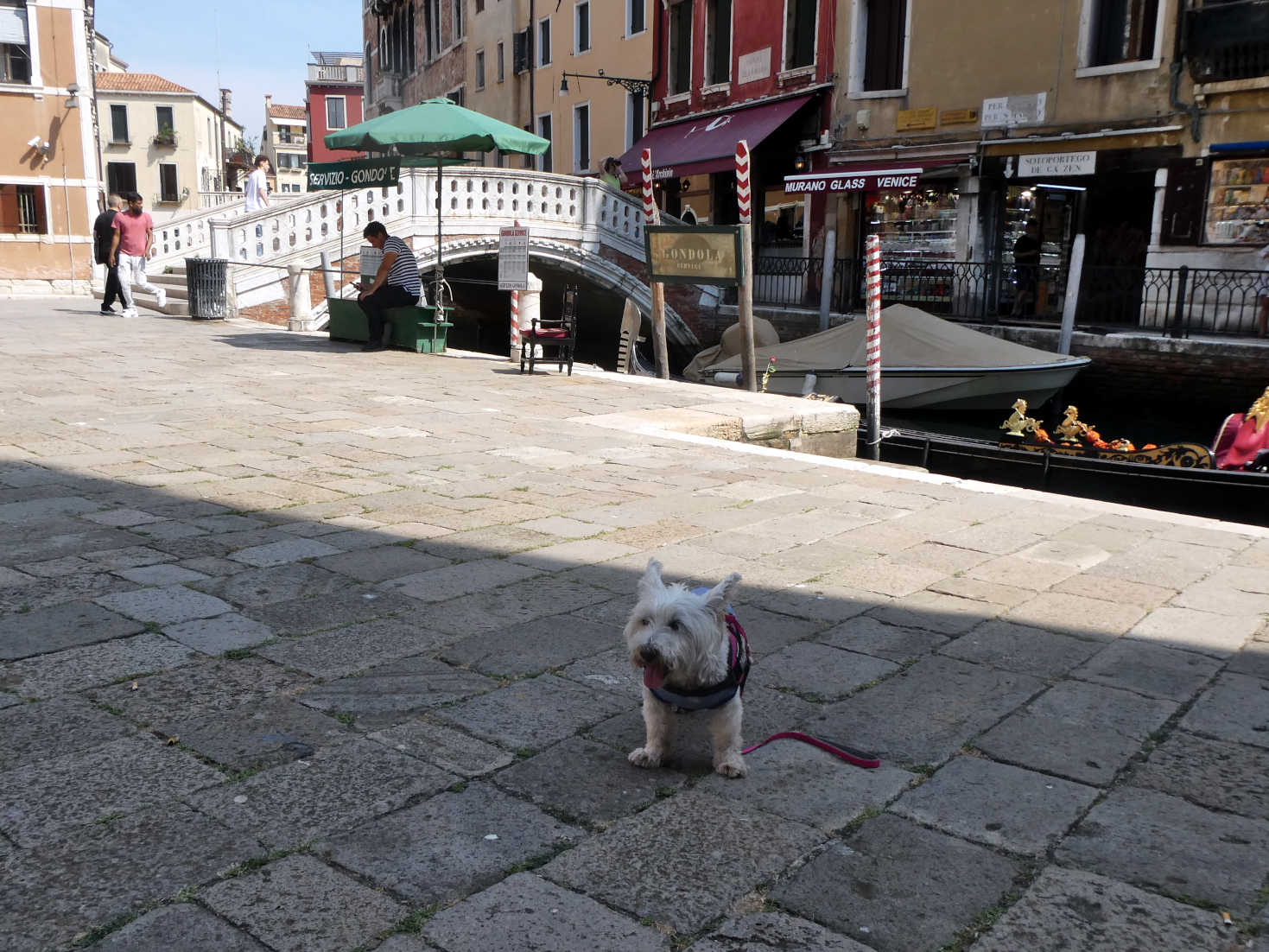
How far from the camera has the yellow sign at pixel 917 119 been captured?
18.3m

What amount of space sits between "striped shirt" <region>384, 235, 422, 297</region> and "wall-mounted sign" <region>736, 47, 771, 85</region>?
483 inches

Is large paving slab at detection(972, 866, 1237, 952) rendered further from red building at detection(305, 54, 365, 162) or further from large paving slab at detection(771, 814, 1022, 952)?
red building at detection(305, 54, 365, 162)

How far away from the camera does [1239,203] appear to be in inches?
577

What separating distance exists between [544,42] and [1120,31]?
701 inches

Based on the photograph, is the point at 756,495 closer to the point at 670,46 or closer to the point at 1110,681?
the point at 1110,681

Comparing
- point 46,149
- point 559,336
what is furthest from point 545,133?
point 559,336

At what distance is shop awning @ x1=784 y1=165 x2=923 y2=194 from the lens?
17.9m

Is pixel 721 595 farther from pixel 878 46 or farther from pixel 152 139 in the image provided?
pixel 152 139

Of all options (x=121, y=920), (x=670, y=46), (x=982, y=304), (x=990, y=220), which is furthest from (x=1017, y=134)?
(x=121, y=920)

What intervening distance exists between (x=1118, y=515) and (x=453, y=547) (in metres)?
3.62

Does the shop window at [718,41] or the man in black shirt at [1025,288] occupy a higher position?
the shop window at [718,41]

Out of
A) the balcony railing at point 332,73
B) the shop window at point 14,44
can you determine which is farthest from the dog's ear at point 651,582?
the balcony railing at point 332,73

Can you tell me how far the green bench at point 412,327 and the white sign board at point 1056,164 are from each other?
972 centimetres

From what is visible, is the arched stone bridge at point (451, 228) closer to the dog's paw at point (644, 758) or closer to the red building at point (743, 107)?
the red building at point (743, 107)
